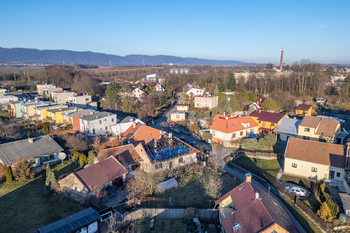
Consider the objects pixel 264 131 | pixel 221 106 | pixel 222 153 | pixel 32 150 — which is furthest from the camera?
pixel 221 106

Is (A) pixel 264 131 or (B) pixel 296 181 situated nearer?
(B) pixel 296 181

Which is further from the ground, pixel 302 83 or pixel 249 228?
pixel 302 83

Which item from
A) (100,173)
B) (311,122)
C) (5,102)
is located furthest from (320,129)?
(5,102)

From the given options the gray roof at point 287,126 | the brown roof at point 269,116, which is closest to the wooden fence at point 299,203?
the gray roof at point 287,126

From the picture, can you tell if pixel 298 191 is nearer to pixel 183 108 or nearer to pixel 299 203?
pixel 299 203

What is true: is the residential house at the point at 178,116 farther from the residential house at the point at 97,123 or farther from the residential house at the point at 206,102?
the residential house at the point at 97,123

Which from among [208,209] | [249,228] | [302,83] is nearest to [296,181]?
[208,209]

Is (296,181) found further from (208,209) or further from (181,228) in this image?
(181,228)
